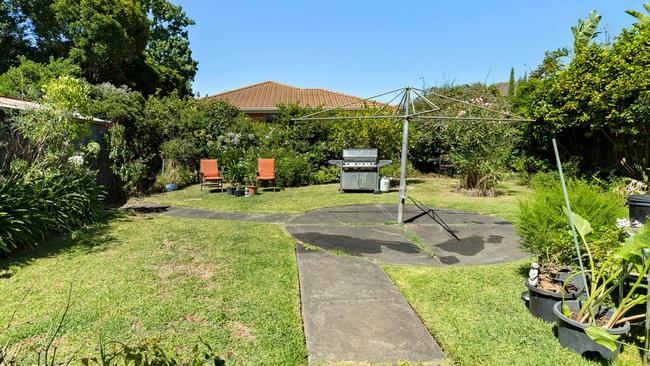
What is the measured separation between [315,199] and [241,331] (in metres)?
7.05

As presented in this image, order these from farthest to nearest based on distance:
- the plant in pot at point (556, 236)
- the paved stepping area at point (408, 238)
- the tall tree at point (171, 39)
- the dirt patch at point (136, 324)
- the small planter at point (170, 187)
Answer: the tall tree at point (171, 39), the small planter at point (170, 187), the paved stepping area at point (408, 238), the plant in pot at point (556, 236), the dirt patch at point (136, 324)

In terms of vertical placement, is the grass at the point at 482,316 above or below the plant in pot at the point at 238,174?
below

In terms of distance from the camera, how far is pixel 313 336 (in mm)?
2988

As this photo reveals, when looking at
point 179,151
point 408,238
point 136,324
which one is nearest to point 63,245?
point 136,324

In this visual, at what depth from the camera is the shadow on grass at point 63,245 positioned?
4719 millimetres

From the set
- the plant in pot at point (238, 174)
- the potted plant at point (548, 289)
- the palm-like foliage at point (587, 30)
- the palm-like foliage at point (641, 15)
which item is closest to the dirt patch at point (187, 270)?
the potted plant at point (548, 289)

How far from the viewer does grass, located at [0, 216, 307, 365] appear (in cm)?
290

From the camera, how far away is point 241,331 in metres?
3.05

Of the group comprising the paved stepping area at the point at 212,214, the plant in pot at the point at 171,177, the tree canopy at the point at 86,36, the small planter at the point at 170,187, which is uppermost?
the tree canopy at the point at 86,36

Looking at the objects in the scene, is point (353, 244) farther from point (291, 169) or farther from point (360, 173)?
point (291, 169)

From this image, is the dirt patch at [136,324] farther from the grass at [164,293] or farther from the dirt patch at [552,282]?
the dirt patch at [552,282]

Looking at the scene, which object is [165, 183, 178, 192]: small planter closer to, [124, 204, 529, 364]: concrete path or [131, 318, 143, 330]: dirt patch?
[124, 204, 529, 364]: concrete path

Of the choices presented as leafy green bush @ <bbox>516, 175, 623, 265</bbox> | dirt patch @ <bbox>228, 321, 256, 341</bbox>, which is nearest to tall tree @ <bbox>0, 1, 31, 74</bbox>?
dirt patch @ <bbox>228, 321, 256, 341</bbox>

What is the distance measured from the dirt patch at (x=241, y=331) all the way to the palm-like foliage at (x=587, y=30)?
45.5ft
